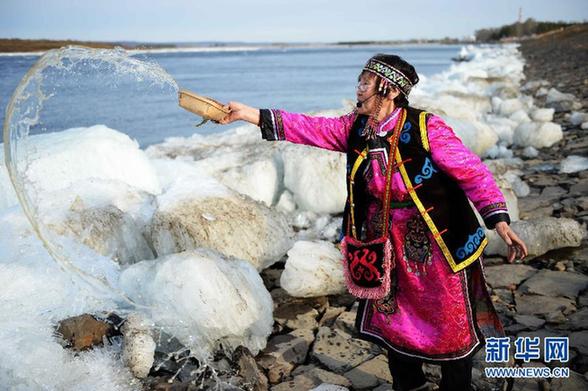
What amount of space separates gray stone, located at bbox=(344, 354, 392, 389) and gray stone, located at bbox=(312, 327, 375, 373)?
0.16 feet

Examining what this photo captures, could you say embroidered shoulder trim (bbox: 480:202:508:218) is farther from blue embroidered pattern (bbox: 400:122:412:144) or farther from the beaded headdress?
the beaded headdress

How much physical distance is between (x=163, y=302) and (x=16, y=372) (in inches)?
34.6

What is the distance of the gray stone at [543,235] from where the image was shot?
14.8 ft

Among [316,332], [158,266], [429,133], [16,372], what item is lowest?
[316,332]

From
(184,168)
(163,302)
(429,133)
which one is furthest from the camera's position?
(184,168)

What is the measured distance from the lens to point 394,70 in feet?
7.73

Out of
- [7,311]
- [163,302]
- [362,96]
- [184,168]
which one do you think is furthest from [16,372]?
[184,168]

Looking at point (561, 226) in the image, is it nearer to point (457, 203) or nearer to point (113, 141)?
point (457, 203)

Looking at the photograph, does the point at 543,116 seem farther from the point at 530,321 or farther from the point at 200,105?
the point at 200,105

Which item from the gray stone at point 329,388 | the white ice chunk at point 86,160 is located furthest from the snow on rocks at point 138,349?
the white ice chunk at point 86,160

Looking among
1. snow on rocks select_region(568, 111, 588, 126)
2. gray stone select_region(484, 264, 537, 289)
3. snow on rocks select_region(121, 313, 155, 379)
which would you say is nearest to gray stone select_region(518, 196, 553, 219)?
gray stone select_region(484, 264, 537, 289)

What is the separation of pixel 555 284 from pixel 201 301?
2768 mm

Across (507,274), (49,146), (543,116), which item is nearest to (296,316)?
(507,274)

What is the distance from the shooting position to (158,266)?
3379 mm
